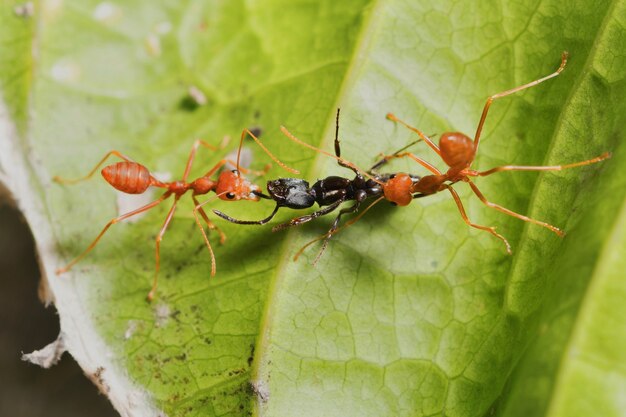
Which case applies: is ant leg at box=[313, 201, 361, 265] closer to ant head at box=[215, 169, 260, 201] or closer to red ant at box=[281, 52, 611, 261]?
red ant at box=[281, 52, 611, 261]

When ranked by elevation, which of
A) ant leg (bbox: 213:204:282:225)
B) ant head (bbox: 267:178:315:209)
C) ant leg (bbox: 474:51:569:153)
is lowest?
ant leg (bbox: 213:204:282:225)

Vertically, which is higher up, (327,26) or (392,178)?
(327,26)

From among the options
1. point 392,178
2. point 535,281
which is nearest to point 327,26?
point 392,178

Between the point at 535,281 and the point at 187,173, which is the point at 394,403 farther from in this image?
the point at 187,173

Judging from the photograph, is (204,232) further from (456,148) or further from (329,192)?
(456,148)

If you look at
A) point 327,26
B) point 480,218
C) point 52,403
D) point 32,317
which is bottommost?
point 52,403

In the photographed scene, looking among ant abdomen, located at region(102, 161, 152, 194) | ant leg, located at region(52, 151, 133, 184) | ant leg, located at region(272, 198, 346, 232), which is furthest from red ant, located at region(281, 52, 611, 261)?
ant leg, located at region(52, 151, 133, 184)
